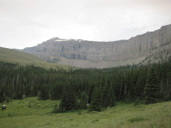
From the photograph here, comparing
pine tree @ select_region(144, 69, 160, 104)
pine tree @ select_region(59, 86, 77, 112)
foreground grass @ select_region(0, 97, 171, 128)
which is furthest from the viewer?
pine tree @ select_region(59, 86, 77, 112)

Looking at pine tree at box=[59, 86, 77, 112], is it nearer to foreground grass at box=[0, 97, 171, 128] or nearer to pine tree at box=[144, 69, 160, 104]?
foreground grass at box=[0, 97, 171, 128]

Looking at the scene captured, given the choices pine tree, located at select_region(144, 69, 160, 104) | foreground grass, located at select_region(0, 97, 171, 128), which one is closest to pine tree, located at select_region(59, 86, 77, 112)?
foreground grass, located at select_region(0, 97, 171, 128)

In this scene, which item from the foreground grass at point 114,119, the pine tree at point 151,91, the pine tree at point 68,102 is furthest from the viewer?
the pine tree at point 68,102

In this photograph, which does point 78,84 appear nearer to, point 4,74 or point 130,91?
point 130,91

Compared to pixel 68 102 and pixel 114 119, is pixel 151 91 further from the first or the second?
pixel 114 119

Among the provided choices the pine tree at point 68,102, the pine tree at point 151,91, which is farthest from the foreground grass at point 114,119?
the pine tree at point 68,102

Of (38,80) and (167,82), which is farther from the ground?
(167,82)

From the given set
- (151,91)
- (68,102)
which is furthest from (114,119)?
(68,102)

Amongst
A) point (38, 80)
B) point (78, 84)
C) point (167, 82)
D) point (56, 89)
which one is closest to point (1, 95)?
point (56, 89)

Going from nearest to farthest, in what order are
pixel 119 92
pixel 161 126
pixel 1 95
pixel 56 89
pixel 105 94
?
pixel 161 126
pixel 105 94
pixel 119 92
pixel 1 95
pixel 56 89

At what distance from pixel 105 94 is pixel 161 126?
4961 centimetres

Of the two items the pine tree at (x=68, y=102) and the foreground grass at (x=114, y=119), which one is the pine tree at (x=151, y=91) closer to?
the foreground grass at (x=114, y=119)

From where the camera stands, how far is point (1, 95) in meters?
86.4

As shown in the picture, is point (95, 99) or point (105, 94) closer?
point (95, 99)
